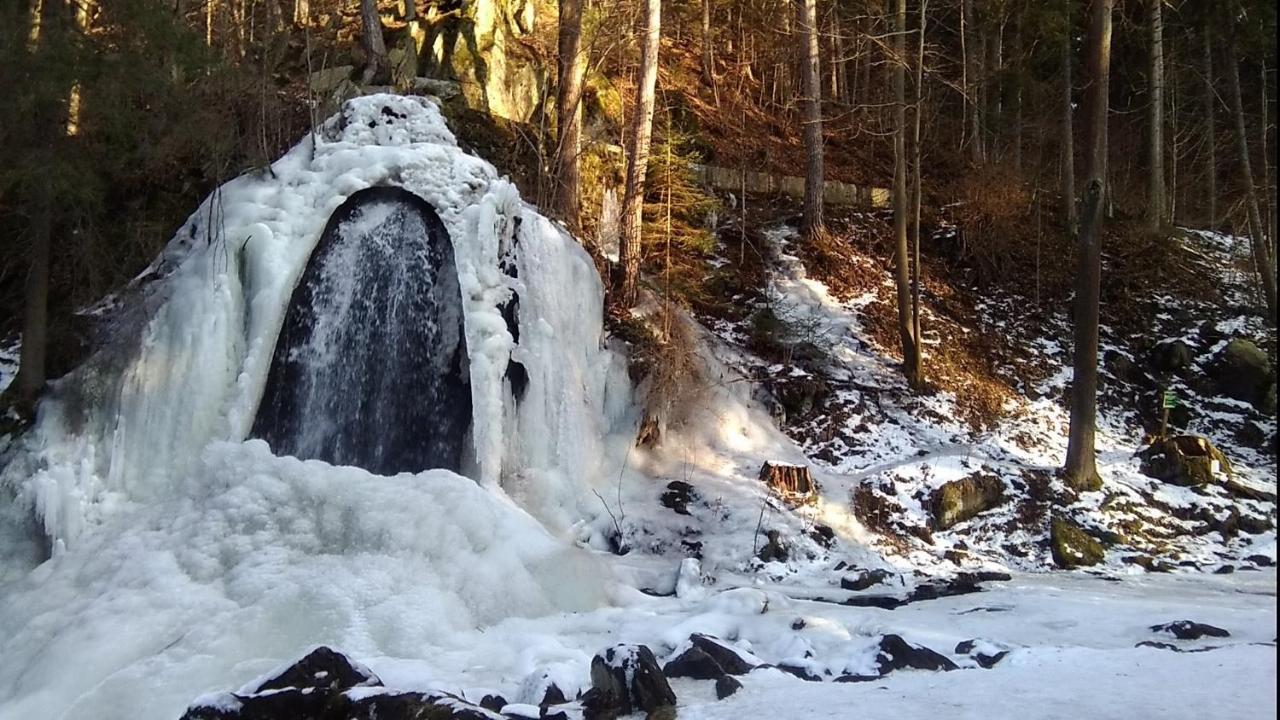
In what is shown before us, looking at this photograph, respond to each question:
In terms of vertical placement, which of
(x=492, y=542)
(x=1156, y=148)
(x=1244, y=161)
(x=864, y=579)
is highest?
(x=1156, y=148)

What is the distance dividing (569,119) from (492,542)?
7384 mm

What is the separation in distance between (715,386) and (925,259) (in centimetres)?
621

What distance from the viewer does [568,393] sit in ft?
31.8

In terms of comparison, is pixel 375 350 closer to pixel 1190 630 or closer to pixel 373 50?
pixel 1190 630

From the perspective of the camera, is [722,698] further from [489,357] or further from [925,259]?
[925,259]

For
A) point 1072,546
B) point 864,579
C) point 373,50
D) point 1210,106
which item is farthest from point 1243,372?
point 373,50

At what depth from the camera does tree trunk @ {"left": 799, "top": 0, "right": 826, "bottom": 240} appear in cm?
1400

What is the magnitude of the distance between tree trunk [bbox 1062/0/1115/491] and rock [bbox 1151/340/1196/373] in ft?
11.6

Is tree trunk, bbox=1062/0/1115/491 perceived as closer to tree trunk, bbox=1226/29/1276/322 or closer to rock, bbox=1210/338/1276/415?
tree trunk, bbox=1226/29/1276/322

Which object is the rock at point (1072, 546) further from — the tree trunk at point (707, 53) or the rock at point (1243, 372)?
the tree trunk at point (707, 53)

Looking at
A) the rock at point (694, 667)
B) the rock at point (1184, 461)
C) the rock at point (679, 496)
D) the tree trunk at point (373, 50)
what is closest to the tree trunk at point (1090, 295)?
the rock at point (1184, 461)

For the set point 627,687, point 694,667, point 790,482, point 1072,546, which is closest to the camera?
point 627,687

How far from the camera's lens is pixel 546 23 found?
15.2 metres

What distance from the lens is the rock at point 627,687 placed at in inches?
167
